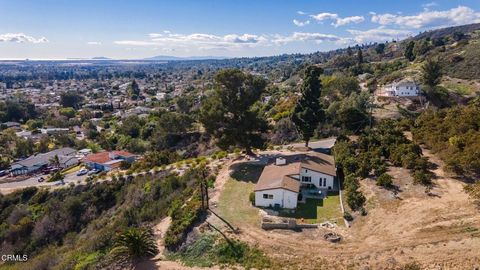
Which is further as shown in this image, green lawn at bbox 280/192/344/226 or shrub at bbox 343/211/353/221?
green lawn at bbox 280/192/344/226

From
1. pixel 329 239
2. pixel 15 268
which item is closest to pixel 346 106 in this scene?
pixel 329 239

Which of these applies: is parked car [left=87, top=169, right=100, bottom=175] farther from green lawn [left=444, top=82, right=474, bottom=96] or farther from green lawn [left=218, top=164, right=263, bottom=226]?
green lawn [left=444, top=82, right=474, bottom=96]

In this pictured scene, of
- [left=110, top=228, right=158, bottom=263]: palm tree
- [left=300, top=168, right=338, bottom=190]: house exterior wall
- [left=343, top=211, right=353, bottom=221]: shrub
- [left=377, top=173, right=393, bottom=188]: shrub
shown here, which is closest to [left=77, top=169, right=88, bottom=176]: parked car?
[left=110, top=228, right=158, bottom=263]: palm tree

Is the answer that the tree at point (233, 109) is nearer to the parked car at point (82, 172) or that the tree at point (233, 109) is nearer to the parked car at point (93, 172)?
the parked car at point (93, 172)

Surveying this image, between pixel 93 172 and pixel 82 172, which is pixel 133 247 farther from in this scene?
pixel 82 172

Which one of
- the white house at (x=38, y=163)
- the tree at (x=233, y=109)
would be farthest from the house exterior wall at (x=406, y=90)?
the white house at (x=38, y=163)

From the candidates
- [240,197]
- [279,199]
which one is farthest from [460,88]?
[240,197]
